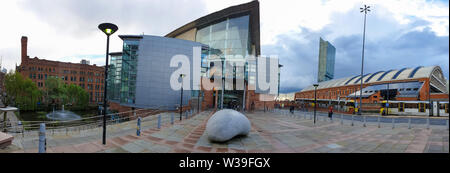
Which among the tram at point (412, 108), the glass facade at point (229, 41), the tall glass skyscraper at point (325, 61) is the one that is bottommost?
the tram at point (412, 108)

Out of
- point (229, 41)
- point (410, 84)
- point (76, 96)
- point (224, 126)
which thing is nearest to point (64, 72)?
point (76, 96)

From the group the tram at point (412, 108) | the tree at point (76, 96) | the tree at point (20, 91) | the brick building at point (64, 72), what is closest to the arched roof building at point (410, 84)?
the tram at point (412, 108)

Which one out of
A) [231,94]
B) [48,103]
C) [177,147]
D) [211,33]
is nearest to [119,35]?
[211,33]

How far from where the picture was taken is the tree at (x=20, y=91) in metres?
33.2

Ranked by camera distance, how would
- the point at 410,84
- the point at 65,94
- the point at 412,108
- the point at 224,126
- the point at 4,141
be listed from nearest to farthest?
the point at 4,141 < the point at 224,126 < the point at 412,108 < the point at 410,84 < the point at 65,94

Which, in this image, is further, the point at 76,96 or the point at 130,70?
the point at 76,96

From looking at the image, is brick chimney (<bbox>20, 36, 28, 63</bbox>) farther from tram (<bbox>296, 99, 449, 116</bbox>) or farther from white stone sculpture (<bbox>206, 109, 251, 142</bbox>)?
tram (<bbox>296, 99, 449, 116</bbox>)

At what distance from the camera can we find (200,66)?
28109 mm

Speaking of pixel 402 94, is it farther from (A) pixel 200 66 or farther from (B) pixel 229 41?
(A) pixel 200 66

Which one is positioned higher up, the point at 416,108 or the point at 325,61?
the point at 325,61

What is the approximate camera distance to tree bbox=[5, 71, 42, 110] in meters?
33.2

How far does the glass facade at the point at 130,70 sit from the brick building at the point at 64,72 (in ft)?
146

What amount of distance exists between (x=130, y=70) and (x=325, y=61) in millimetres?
134806

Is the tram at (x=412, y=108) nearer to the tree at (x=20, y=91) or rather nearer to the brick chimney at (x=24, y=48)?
the tree at (x=20, y=91)
